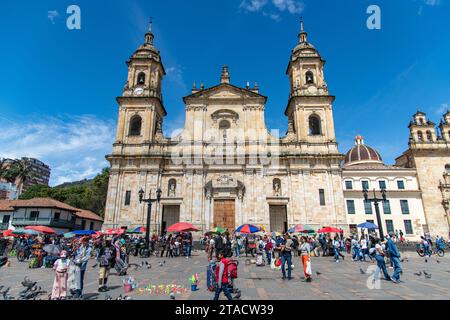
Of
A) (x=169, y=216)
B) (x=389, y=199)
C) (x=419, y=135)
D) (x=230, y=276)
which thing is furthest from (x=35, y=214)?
(x=419, y=135)

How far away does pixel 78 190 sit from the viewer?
59000 millimetres

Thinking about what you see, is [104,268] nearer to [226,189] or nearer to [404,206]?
[226,189]

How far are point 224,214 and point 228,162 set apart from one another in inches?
228

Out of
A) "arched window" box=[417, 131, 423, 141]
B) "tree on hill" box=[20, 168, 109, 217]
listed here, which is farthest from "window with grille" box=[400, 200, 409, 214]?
"tree on hill" box=[20, 168, 109, 217]

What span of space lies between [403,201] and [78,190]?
195 feet

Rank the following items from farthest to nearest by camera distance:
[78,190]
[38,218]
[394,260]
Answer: [78,190] → [38,218] → [394,260]

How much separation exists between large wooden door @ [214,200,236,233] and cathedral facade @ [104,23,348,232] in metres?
0.11

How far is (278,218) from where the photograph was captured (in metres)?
30.1

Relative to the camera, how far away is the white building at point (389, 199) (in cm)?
3700

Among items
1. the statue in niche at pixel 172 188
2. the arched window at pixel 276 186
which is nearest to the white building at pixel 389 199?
the arched window at pixel 276 186

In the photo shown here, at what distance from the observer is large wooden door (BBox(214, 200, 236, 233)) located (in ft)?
97.1

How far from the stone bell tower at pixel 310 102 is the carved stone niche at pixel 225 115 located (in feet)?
22.1

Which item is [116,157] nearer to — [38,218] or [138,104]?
[138,104]
